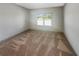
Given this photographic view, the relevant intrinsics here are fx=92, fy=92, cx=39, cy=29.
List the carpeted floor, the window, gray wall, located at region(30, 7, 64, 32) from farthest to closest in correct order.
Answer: the window → gray wall, located at region(30, 7, 64, 32) → the carpeted floor

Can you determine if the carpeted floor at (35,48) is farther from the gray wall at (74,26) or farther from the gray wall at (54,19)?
the gray wall at (54,19)

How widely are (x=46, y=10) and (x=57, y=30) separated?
74.3 inches

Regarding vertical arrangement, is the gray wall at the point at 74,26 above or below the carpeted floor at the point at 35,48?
above

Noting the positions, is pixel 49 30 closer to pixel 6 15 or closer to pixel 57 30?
pixel 57 30

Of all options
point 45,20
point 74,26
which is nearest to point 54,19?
point 45,20

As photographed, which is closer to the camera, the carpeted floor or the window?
the carpeted floor

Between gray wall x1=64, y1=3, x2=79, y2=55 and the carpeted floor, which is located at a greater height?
gray wall x1=64, y1=3, x2=79, y2=55

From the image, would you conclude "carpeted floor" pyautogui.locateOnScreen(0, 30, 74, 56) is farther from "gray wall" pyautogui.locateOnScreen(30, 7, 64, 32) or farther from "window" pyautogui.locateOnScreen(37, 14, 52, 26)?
"window" pyautogui.locateOnScreen(37, 14, 52, 26)

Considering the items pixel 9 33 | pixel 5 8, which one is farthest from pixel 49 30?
pixel 5 8

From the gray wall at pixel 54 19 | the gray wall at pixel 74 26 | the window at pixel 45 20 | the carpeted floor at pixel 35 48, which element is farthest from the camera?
the window at pixel 45 20

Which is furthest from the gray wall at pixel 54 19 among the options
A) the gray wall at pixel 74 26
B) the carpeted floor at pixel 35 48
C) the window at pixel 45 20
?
the gray wall at pixel 74 26

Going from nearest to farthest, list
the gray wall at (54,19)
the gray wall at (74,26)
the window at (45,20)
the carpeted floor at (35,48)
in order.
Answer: the gray wall at (74,26) < the carpeted floor at (35,48) < the gray wall at (54,19) < the window at (45,20)

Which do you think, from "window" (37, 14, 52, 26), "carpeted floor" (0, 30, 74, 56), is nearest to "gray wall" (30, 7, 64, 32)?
"window" (37, 14, 52, 26)

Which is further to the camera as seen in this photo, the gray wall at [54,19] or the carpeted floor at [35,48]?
the gray wall at [54,19]
